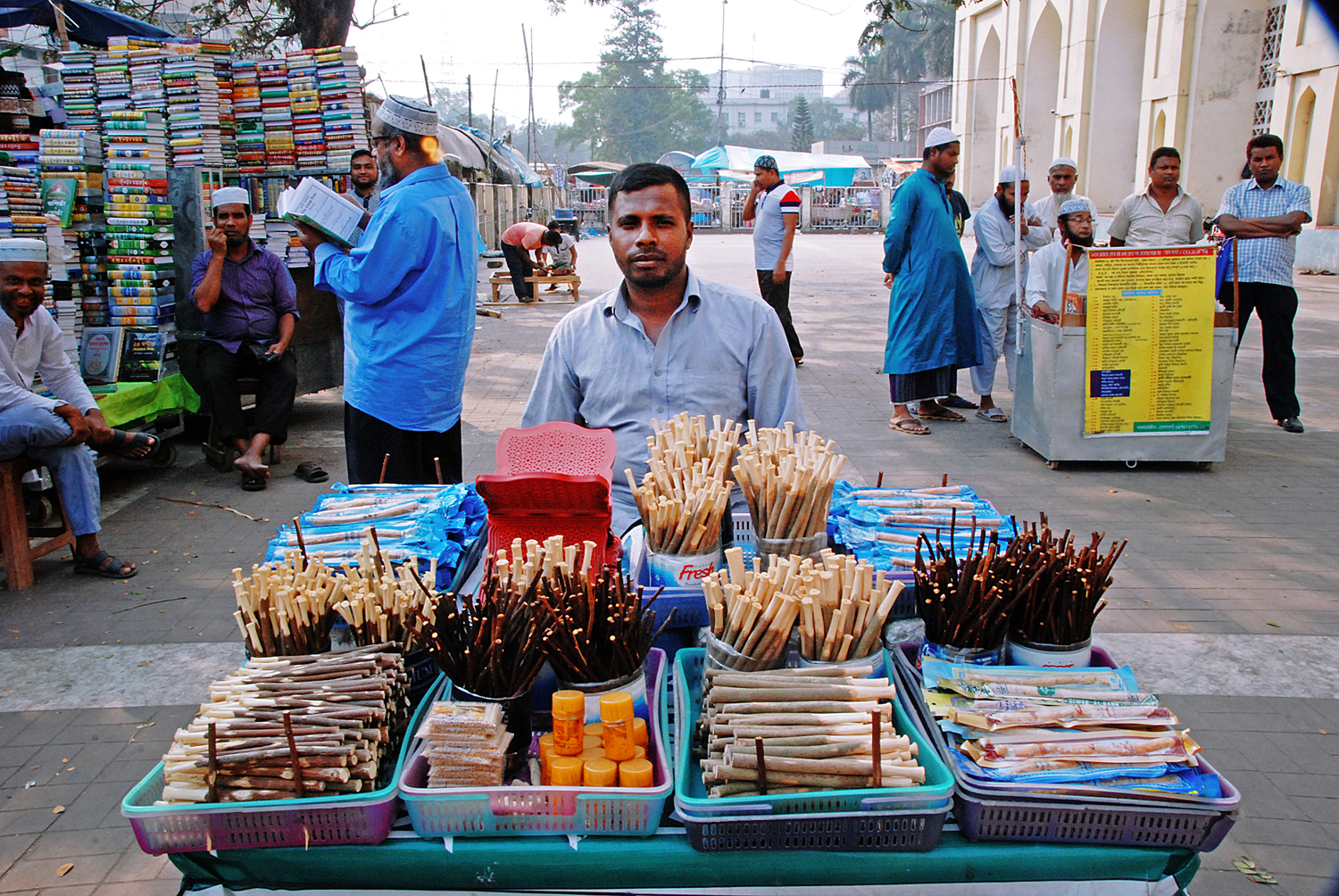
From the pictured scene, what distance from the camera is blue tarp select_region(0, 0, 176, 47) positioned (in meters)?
8.59

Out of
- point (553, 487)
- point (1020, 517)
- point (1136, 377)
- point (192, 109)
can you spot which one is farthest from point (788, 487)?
point (192, 109)

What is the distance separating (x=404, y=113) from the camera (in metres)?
3.62

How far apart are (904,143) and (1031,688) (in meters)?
90.5

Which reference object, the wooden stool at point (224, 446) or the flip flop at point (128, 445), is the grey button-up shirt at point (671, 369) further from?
the wooden stool at point (224, 446)

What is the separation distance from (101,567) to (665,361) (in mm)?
3371

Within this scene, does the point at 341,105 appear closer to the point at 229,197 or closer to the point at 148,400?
the point at 229,197

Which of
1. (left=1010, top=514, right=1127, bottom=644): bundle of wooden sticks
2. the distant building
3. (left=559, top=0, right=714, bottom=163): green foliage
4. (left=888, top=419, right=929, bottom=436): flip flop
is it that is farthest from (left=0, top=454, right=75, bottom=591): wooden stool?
(left=559, top=0, right=714, bottom=163): green foliage

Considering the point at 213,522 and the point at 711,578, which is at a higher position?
the point at 711,578

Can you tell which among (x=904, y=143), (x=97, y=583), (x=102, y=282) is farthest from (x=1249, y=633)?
(x=904, y=143)

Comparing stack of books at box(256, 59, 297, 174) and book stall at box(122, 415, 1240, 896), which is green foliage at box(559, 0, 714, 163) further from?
book stall at box(122, 415, 1240, 896)

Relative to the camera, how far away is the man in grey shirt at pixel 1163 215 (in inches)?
257

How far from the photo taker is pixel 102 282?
6.43 meters

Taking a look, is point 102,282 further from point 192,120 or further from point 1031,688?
point 1031,688

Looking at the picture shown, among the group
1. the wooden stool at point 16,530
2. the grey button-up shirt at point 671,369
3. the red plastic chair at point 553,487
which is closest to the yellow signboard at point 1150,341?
the grey button-up shirt at point 671,369
